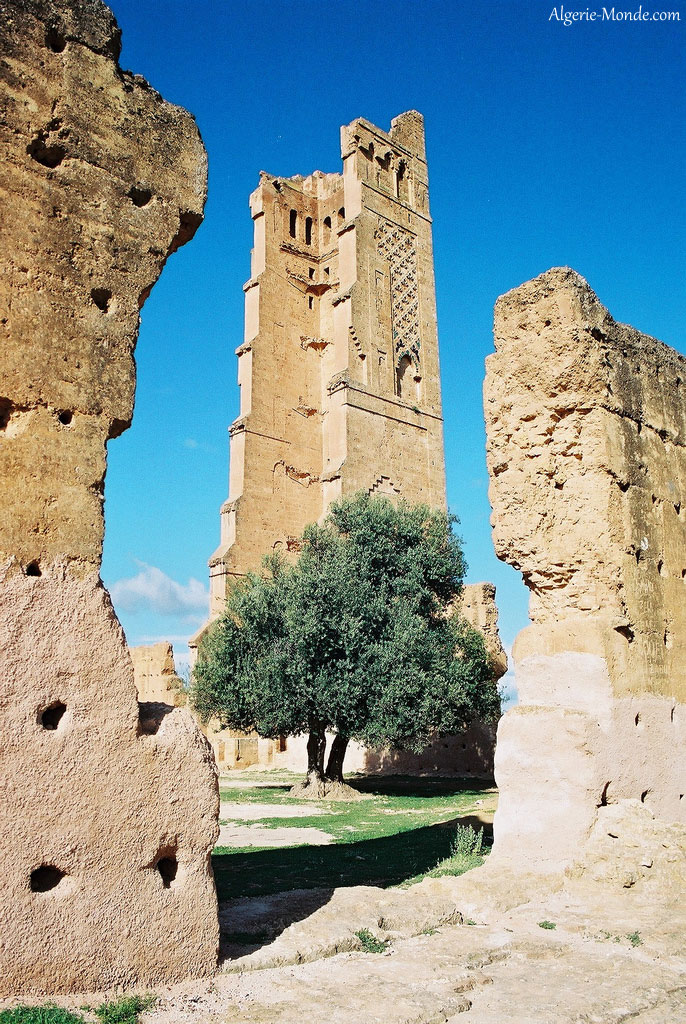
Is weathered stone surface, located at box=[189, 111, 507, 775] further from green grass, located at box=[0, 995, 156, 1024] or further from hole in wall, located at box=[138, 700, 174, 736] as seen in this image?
green grass, located at box=[0, 995, 156, 1024]

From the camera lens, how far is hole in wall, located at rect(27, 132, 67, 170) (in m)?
4.11

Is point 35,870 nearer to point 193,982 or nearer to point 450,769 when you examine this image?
point 193,982

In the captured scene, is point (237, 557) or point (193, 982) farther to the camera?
point (237, 557)

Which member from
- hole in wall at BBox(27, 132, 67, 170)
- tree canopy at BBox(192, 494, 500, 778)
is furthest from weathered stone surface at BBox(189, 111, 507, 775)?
hole in wall at BBox(27, 132, 67, 170)

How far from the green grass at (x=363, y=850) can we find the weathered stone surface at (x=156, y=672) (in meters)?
7.35

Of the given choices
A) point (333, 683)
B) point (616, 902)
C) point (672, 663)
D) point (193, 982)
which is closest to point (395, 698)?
point (333, 683)

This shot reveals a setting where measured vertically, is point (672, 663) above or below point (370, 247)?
below

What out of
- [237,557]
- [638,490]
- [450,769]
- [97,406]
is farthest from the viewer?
[237,557]

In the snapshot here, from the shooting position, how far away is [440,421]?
27906mm

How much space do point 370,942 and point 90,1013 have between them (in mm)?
1469

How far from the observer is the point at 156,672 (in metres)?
21.8

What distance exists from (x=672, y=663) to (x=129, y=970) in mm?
4501

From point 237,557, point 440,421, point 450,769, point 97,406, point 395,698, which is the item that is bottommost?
point 450,769

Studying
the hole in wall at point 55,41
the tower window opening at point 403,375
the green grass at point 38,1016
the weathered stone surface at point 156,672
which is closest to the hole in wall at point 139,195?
the hole in wall at point 55,41
